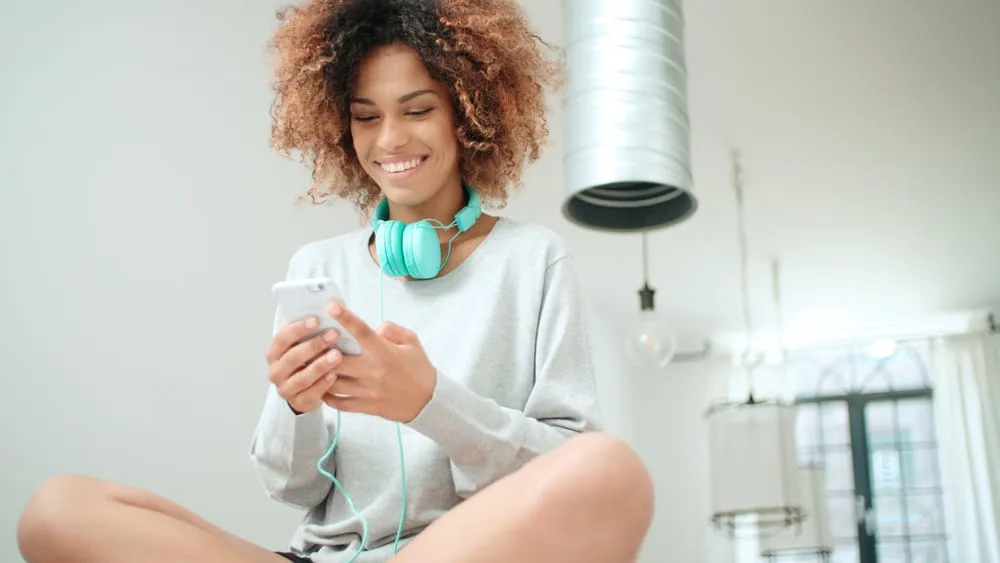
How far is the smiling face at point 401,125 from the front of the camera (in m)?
1.36

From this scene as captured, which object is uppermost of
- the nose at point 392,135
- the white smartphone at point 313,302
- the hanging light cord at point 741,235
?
the hanging light cord at point 741,235

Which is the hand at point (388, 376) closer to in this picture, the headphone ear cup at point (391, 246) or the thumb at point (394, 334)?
the thumb at point (394, 334)

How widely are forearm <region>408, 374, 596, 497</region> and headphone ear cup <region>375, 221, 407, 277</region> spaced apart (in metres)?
0.26

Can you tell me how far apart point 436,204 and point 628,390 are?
20.0ft

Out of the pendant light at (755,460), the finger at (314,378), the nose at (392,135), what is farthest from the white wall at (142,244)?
the pendant light at (755,460)

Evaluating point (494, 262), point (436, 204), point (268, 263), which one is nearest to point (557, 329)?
point (494, 262)

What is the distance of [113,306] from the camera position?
2.74m

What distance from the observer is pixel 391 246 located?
4.32 feet

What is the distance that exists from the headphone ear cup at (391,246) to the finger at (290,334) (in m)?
0.27

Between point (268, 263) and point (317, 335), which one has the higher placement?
point (268, 263)

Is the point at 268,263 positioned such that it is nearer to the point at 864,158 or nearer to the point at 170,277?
the point at 170,277

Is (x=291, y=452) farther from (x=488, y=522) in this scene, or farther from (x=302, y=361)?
(x=488, y=522)

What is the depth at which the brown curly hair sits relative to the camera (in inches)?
54.7

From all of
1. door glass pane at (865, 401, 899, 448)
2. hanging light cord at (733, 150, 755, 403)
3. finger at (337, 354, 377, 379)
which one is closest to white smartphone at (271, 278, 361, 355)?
finger at (337, 354, 377, 379)
